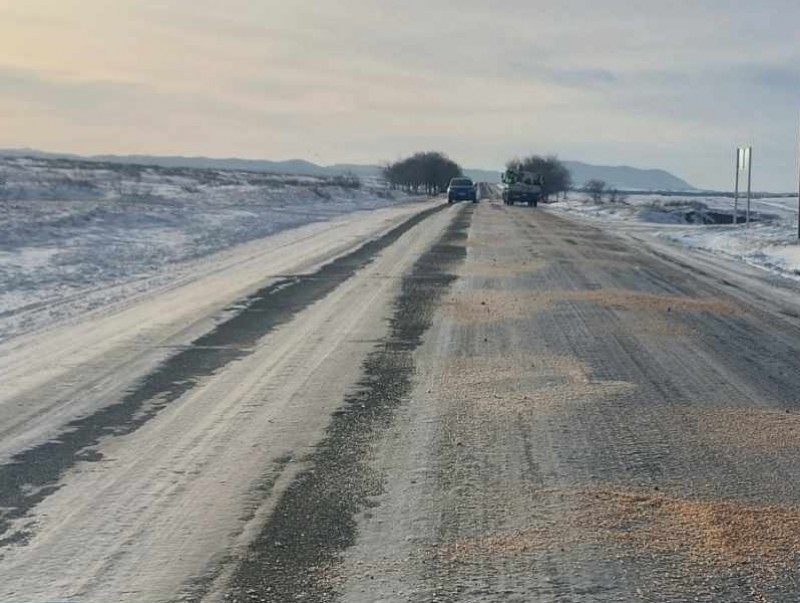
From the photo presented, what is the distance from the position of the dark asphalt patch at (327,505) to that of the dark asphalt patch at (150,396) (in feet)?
3.96

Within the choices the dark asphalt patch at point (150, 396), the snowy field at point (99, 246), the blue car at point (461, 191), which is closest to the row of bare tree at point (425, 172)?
the blue car at point (461, 191)

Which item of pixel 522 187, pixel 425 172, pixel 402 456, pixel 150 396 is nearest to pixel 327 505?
pixel 402 456

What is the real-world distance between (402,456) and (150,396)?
2438 mm

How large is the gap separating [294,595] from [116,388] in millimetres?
4169

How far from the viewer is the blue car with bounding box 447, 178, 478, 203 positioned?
69.2 meters

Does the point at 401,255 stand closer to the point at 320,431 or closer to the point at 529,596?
the point at 320,431

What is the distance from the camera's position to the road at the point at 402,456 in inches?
162

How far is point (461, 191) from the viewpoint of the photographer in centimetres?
6956

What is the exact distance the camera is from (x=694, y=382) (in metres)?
7.92

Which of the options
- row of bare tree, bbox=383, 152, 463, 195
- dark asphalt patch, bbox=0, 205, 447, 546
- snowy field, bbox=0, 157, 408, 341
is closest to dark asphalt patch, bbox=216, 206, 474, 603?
dark asphalt patch, bbox=0, 205, 447, 546

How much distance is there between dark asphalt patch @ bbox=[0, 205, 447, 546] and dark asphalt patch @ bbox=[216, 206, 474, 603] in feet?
3.96

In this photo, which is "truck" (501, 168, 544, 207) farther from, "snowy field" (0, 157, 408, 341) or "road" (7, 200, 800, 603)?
"road" (7, 200, 800, 603)

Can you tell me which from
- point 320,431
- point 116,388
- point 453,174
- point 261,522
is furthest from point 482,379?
point 453,174

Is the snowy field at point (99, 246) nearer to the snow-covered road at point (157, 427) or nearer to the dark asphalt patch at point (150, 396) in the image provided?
the snow-covered road at point (157, 427)
